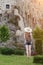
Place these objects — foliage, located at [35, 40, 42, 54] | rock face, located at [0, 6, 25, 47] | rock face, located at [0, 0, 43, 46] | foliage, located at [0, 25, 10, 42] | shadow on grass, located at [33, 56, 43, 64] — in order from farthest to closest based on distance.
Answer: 1. rock face, located at [0, 0, 43, 46]
2. rock face, located at [0, 6, 25, 47]
3. foliage, located at [0, 25, 10, 42]
4. foliage, located at [35, 40, 42, 54]
5. shadow on grass, located at [33, 56, 43, 64]

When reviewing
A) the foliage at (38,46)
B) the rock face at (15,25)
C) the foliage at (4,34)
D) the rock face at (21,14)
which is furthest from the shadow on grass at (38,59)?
the rock face at (21,14)

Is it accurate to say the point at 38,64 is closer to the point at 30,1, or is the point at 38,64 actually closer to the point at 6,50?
the point at 6,50

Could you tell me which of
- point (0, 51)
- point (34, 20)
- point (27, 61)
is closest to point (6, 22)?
point (34, 20)

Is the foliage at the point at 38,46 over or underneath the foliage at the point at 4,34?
underneath

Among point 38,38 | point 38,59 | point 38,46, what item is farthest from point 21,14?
point 38,59

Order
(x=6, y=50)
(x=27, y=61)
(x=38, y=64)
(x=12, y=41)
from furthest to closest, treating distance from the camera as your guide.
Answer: (x=12, y=41)
(x=6, y=50)
(x=27, y=61)
(x=38, y=64)

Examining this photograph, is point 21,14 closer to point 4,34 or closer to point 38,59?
point 4,34

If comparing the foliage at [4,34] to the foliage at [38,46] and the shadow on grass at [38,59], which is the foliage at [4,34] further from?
the shadow on grass at [38,59]

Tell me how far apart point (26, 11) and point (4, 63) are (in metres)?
7.72

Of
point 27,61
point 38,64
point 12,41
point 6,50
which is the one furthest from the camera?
point 12,41

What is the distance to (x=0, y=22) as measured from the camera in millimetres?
Answer: 19781

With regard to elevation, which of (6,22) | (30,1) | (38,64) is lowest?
(38,64)

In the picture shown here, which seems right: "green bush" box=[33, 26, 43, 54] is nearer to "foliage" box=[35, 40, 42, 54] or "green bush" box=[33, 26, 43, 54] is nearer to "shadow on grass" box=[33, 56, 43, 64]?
"foliage" box=[35, 40, 42, 54]

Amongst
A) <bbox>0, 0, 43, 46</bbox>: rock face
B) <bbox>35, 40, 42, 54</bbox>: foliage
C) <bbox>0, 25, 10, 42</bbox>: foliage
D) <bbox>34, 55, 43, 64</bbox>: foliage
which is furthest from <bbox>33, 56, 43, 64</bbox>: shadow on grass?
<bbox>0, 0, 43, 46</bbox>: rock face
